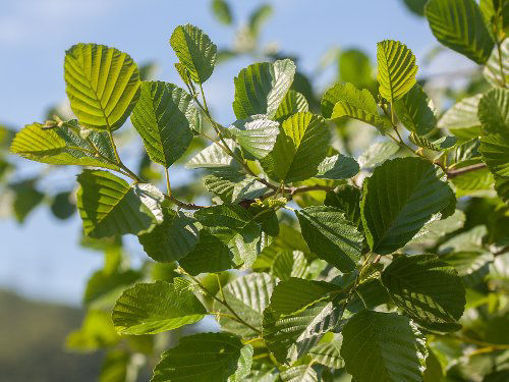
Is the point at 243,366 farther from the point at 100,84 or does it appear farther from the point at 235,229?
the point at 100,84

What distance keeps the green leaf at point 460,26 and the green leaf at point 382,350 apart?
1.87 ft

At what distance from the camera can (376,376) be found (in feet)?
2.23

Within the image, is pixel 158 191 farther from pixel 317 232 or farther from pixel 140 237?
pixel 317 232

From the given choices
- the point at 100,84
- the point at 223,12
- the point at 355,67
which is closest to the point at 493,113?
the point at 100,84

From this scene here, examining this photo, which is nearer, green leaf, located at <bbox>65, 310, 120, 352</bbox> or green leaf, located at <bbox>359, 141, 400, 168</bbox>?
green leaf, located at <bbox>359, 141, 400, 168</bbox>

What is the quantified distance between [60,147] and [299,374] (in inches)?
15.5

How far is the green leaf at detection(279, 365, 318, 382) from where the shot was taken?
0.76 m

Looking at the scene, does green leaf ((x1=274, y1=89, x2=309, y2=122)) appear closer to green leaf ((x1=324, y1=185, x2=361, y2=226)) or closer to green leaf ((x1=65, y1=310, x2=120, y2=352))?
→ green leaf ((x1=324, y1=185, x2=361, y2=226))

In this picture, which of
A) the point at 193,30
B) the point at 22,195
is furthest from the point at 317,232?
the point at 22,195

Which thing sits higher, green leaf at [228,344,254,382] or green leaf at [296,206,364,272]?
green leaf at [296,206,364,272]

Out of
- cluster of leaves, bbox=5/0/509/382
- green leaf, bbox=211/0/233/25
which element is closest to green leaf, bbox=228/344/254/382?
cluster of leaves, bbox=5/0/509/382

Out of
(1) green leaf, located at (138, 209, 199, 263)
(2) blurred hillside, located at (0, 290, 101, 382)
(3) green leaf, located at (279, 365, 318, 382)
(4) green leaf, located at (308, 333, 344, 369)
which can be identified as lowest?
(2) blurred hillside, located at (0, 290, 101, 382)

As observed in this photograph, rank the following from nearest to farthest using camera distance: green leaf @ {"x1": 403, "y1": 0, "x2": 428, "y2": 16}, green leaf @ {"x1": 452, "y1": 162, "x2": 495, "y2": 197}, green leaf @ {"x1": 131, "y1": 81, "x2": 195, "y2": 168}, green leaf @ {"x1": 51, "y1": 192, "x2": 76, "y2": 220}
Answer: green leaf @ {"x1": 131, "y1": 81, "x2": 195, "y2": 168} < green leaf @ {"x1": 452, "y1": 162, "x2": 495, "y2": 197} < green leaf @ {"x1": 403, "y1": 0, "x2": 428, "y2": 16} < green leaf @ {"x1": 51, "y1": 192, "x2": 76, "y2": 220}

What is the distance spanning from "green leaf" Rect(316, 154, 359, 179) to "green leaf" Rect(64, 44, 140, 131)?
0.81 feet
